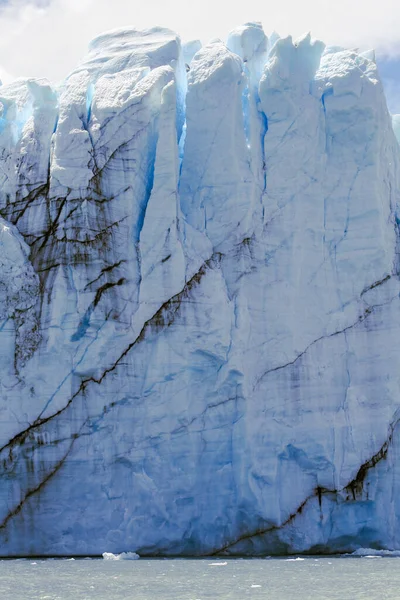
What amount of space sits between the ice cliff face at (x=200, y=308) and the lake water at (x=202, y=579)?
80 centimetres

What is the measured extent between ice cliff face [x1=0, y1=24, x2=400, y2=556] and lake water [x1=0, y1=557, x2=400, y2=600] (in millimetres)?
801

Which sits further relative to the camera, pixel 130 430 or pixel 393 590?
pixel 130 430

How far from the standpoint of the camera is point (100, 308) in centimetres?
1744

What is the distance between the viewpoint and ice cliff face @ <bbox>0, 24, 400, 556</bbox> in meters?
17.1

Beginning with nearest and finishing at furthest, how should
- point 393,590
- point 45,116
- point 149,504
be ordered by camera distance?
point 393,590, point 149,504, point 45,116

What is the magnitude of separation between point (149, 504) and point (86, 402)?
176cm

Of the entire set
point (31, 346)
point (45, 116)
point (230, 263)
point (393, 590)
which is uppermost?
point (45, 116)

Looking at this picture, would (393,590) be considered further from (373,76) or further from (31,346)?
(373,76)

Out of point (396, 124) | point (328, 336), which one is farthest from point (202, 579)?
point (396, 124)

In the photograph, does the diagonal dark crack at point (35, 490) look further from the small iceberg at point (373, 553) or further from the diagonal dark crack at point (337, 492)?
the small iceberg at point (373, 553)

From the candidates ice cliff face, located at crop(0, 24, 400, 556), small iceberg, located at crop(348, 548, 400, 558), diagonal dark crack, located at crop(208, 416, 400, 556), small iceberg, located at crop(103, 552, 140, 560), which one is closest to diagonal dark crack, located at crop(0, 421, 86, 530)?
ice cliff face, located at crop(0, 24, 400, 556)

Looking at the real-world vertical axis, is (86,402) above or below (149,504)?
above

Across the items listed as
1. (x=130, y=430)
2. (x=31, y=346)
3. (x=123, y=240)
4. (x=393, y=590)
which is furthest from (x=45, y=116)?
(x=393, y=590)

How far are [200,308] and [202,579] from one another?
460cm
